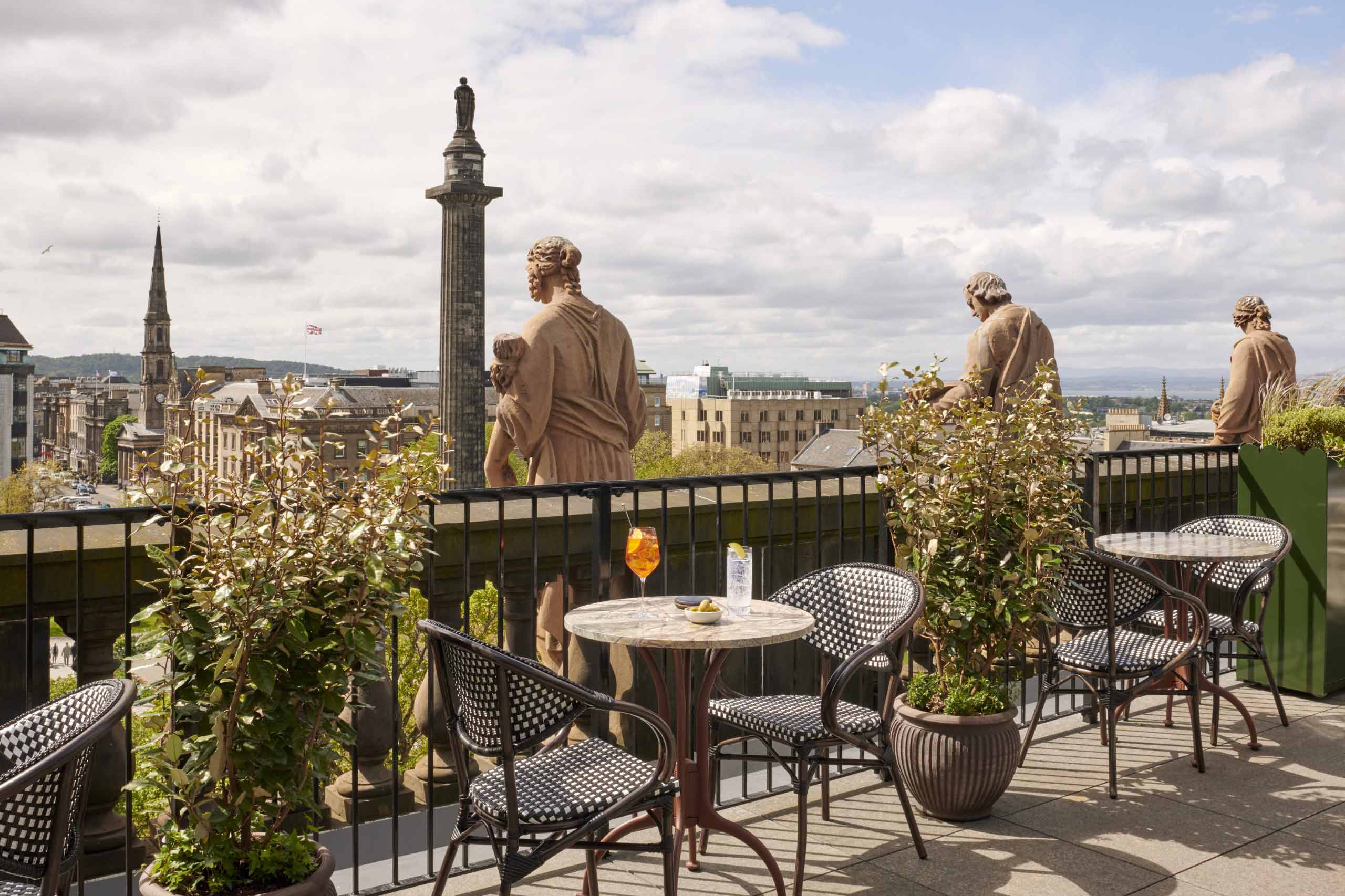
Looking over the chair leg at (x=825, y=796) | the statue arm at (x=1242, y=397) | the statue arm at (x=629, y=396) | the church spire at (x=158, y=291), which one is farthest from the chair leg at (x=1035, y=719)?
the church spire at (x=158, y=291)

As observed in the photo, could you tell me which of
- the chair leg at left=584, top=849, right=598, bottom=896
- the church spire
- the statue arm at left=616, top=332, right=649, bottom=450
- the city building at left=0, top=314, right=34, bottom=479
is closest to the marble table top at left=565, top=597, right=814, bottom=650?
the chair leg at left=584, top=849, right=598, bottom=896

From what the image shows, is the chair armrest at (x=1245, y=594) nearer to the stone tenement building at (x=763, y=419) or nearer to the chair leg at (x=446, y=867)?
the chair leg at (x=446, y=867)

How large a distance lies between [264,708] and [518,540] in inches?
105

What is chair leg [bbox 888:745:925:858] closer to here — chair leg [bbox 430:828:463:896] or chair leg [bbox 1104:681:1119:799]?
chair leg [bbox 1104:681:1119:799]

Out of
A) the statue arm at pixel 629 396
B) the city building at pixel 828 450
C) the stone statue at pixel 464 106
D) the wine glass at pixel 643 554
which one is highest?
the stone statue at pixel 464 106

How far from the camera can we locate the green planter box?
634 centimetres

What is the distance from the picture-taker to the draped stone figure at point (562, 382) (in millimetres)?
7332

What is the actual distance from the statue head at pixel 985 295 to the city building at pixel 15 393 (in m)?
123

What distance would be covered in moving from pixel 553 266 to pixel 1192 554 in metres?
4.26

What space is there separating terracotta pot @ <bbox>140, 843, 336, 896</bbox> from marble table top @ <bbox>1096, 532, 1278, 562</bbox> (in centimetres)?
396

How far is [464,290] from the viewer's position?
46.2 metres

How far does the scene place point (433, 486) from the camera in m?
3.20

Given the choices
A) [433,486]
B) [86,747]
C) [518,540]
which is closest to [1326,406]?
[518,540]

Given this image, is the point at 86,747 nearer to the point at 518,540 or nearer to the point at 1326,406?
the point at 518,540
